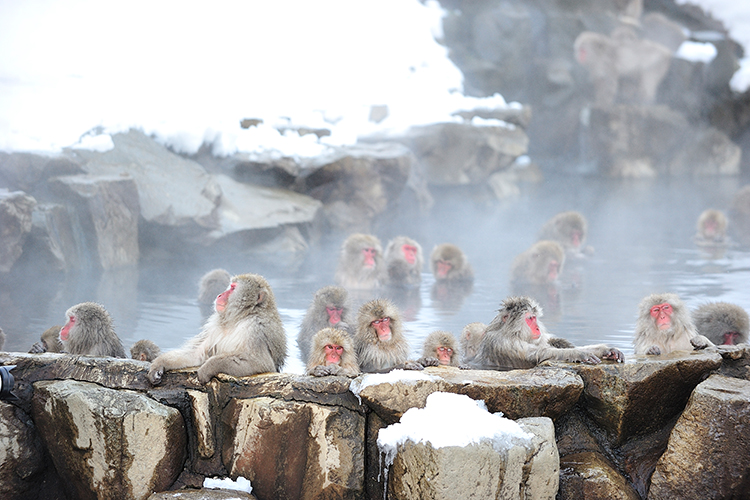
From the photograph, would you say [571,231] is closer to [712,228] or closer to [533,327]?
[712,228]

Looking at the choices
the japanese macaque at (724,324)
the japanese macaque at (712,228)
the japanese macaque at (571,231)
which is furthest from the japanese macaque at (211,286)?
the japanese macaque at (712,228)

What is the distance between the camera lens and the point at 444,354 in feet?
12.5

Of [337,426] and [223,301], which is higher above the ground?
[223,301]

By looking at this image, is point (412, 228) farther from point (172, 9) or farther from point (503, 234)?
point (172, 9)

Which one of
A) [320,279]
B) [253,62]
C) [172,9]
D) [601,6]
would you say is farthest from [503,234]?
[601,6]

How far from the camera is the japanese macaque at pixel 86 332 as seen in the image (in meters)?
3.73

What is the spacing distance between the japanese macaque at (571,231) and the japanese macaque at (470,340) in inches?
174

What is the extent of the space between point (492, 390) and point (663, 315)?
138cm

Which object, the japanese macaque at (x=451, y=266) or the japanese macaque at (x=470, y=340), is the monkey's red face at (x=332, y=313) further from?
the japanese macaque at (x=451, y=266)

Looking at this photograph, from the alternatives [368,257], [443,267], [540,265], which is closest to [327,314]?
[368,257]

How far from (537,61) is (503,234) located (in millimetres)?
9165

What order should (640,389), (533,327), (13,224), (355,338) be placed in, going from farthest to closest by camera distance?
(13,224)
(355,338)
(533,327)
(640,389)

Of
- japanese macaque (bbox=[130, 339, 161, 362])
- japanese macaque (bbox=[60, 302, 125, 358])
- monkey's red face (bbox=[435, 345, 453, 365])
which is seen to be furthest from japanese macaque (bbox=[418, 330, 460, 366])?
japanese macaque (bbox=[60, 302, 125, 358])

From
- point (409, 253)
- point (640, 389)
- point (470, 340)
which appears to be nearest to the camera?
point (640, 389)
